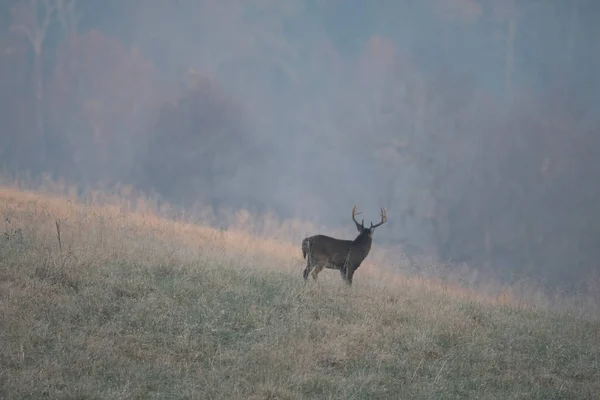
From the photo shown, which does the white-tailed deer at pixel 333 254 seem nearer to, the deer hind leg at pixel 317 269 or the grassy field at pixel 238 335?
the deer hind leg at pixel 317 269

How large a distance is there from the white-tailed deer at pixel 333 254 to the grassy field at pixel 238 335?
0.33 meters

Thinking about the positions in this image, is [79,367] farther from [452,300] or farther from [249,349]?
[452,300]

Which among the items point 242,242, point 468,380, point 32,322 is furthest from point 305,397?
point 242,242

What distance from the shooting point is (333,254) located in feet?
41.1

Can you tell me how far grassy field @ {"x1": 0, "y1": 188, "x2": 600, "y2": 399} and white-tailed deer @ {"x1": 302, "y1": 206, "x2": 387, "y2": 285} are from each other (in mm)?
334

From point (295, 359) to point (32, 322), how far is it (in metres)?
3.03

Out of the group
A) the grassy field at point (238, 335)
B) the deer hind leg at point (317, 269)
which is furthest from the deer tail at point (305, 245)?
the grassy field at point (238, 335)

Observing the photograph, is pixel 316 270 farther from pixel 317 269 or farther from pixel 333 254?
pixel 333 254

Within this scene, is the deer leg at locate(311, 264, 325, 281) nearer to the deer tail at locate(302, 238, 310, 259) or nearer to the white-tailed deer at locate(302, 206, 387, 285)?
the white-tailed deer at locate(302, 206, 387, 285)

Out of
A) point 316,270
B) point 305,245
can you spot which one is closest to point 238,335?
point 316,270

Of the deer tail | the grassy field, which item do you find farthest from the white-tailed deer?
the grassy field

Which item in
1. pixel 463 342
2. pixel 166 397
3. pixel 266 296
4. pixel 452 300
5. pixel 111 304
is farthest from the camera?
pixel 452 300

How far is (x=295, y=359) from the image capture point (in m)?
7.63

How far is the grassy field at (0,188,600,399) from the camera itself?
696cm
